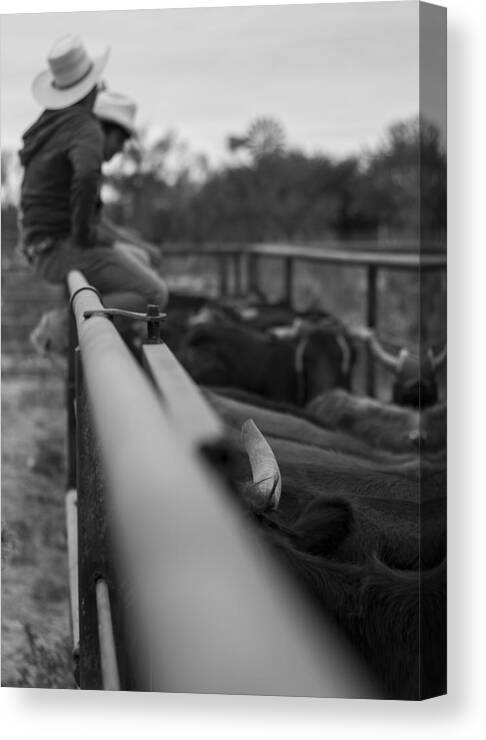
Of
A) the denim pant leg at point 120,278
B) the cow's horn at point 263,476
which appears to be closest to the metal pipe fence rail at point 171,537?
the cow's horn at point 263,476

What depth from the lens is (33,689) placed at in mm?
2834

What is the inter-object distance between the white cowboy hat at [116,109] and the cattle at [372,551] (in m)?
1.01

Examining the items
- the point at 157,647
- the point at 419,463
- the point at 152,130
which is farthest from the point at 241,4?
the point at 157,647

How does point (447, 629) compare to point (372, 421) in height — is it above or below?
below

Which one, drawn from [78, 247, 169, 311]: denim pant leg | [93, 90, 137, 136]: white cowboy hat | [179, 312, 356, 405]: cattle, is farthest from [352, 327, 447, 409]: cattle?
[93, 90, 137, 136]: white cowboy hat

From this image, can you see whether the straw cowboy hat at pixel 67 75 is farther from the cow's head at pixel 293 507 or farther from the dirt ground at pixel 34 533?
the cow's head at pixel 293 507

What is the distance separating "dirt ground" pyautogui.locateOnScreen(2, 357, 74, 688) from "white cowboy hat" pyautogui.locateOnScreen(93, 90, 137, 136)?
61 cm

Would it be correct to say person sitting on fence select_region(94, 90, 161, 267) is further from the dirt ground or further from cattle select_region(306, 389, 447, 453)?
cattle select_region(306, 389, 447, 453)

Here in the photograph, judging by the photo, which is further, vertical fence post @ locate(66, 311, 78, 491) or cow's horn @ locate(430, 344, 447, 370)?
vertical fence post @ locate(66, 311, 78, 491)

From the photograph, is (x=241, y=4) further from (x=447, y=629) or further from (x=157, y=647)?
(x=157, y=647)

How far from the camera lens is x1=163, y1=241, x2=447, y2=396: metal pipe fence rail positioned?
13.3ft

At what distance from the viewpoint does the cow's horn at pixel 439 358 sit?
2592 mm

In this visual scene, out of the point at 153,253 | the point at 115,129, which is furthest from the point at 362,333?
the point at 115,129

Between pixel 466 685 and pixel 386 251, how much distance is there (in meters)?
1.96
